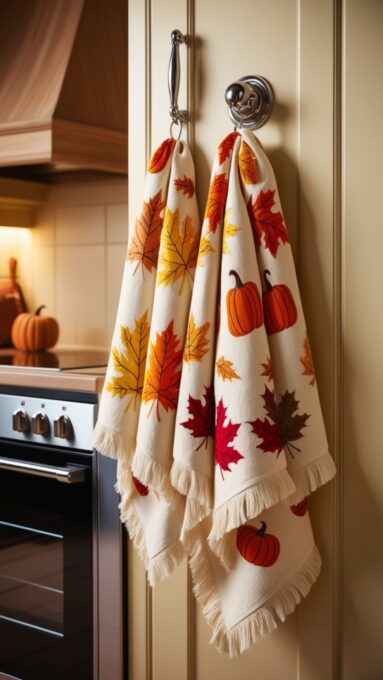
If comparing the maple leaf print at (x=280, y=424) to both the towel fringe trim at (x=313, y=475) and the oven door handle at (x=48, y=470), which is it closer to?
the towel fringe trim at (x=313, y=475)

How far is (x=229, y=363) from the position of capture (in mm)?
1237

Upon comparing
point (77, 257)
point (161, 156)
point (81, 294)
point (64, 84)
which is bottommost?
point (81, 294)

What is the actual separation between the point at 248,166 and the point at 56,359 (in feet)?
2.78

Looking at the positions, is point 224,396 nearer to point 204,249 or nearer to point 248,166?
point 204,249

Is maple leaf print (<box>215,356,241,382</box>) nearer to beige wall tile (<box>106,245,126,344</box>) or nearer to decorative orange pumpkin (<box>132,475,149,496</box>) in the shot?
decorative orange pumpkin (<box>132,475,149,496</box>)

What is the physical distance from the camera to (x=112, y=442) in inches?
53.4

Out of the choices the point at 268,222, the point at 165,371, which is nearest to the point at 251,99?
the point at 268,222

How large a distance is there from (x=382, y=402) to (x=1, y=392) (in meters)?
0.83

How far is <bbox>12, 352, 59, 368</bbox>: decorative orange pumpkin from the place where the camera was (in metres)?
1.82

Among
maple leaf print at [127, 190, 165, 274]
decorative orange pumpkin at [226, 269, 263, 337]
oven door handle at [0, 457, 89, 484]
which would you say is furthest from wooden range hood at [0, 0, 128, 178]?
decorative orange pumpkin at [226, 269, 263, 337]

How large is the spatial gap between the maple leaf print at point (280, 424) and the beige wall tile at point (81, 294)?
108 cm

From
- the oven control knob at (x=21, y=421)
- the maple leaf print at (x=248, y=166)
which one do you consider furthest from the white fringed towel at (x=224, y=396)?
the oven control knob at (x=21, y=421)

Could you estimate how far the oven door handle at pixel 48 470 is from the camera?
5.19ft

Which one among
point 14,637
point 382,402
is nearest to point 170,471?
point 382,402
